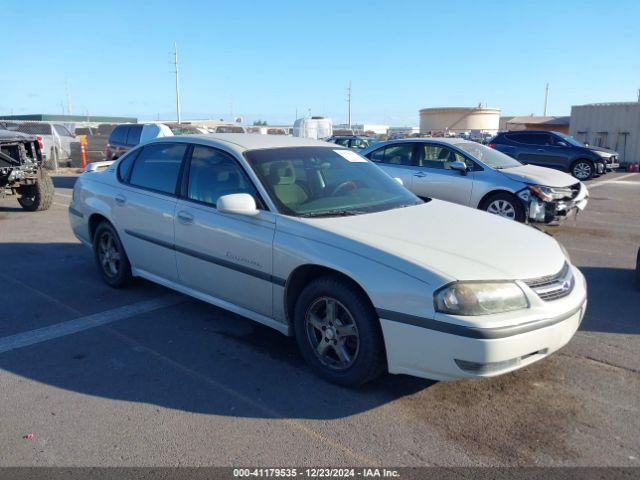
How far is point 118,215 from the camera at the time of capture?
5.34m

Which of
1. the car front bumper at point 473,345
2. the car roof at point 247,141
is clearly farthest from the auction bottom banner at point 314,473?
the car roof at point 247,141

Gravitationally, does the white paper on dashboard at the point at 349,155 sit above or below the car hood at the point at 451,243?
above

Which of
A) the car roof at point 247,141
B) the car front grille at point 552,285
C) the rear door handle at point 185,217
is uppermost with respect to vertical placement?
the car roof at point 247,141

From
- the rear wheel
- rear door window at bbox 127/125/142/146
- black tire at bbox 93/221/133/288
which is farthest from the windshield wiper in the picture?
the rear wheel

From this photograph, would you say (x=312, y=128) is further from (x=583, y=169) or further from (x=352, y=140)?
(x=583, y=169)

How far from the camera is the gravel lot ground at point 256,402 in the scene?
2.91m

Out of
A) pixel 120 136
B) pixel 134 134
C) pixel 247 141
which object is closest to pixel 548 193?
pixel 247 141

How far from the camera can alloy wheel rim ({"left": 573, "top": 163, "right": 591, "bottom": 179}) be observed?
18500 millimetres

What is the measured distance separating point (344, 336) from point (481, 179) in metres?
6.18

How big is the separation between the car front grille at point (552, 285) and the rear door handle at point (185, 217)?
2.61m

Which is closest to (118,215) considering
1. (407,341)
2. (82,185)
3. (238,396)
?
(82,185)

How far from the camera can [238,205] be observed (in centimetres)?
384

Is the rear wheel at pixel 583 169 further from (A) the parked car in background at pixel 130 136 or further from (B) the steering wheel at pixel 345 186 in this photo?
(B) the steering wheel at pixel 345 186

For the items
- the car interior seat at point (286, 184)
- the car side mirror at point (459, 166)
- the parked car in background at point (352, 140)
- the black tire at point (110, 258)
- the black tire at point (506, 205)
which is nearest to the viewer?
the car interior seat at point (286, 184)
